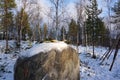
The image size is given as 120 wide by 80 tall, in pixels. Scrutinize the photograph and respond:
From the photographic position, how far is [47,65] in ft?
23.1

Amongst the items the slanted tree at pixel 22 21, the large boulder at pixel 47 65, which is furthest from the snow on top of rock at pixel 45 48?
the slanted tree at pixel 22 21

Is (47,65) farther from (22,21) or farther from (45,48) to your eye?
(22,21)

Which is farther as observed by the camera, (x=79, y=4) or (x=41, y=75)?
(x=79, y=4)

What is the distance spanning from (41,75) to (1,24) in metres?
31.4

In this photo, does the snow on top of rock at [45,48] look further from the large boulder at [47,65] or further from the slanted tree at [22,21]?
the slanted tree at [22,21]

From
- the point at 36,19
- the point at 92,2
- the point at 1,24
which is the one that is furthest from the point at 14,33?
the point at 92,2

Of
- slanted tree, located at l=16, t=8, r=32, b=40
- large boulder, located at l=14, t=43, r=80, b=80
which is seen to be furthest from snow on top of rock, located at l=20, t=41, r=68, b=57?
slanted tree, located at l=16, t=8, r=32, b=40

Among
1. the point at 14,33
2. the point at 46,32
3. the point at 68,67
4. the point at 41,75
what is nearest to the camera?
the point at 41,75

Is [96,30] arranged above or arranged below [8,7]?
below

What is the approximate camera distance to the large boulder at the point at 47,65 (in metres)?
7.06

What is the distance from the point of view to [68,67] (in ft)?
24.6

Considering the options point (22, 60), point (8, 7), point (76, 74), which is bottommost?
point (76, 74)

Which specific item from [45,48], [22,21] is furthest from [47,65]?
[22,21]

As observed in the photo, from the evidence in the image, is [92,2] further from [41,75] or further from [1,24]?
[41,75]
